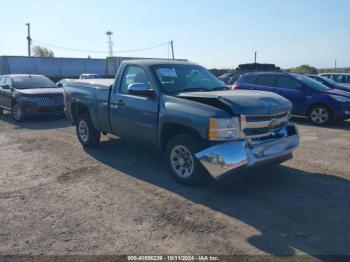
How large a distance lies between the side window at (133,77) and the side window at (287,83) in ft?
22.7

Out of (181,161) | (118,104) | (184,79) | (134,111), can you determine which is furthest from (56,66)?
(181,161)

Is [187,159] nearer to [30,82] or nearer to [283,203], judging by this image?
[283,203]

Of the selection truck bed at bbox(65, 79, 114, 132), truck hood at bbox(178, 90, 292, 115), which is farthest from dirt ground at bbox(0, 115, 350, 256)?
truck hood at bbox(178, 90, 292, 115)

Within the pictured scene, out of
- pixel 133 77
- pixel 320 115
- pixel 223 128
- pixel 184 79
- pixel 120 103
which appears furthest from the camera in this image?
pixel 320 115

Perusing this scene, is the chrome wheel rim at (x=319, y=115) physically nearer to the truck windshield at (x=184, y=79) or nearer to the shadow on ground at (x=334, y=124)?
the shadow on ground at (x=334, y=124)

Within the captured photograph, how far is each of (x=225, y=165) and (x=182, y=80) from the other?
2025mm

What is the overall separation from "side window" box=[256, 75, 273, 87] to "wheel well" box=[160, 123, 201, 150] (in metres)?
7.46

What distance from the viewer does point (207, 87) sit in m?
6.45

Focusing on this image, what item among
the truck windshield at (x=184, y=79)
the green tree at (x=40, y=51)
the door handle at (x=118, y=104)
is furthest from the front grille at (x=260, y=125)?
the green tree at (x=40, y=51)

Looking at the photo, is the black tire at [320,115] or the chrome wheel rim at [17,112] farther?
the chrome wheel rim at [17,112]

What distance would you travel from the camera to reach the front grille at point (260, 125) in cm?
510

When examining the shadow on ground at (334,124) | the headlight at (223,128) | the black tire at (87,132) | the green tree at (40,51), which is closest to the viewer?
the headlight at (223,128)

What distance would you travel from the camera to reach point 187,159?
219 inches

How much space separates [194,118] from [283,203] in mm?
1664
